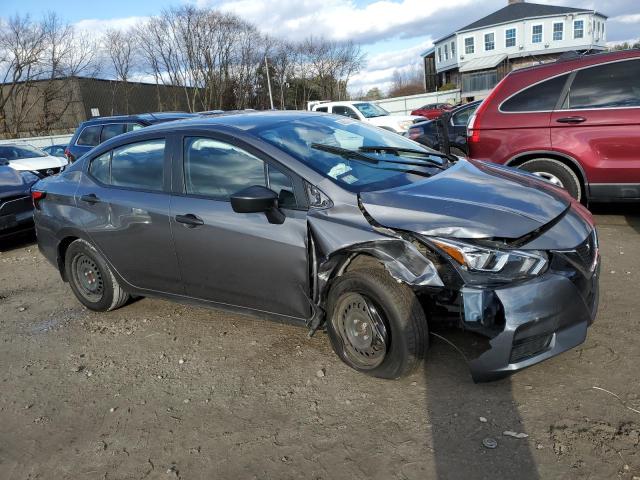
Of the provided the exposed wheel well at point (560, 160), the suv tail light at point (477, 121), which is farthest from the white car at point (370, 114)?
the exposed wheel well at point (560, 160)

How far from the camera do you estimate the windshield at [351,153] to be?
11.6ft

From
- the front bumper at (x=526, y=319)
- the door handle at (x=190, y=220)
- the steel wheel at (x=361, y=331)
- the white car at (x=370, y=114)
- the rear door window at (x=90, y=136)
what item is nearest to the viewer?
the front bumper at (x=526, y=319)

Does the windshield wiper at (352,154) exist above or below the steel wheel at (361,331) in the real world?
above

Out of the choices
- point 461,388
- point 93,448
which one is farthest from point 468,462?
point 93,448

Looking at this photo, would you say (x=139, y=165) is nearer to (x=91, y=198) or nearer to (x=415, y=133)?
(x=91, y=198)

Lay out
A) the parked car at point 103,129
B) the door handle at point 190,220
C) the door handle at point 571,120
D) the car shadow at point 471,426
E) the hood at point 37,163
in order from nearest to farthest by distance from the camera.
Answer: the car shadow at point 471,426, the door handle at point 190,220, the door handle at point 571,120, the parked car at point 103,129, the hood at point 37,163

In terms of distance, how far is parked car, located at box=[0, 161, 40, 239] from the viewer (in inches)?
307

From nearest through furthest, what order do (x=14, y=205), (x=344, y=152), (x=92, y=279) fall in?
(x=344, y=152)
(x=92, y=279)
(x=14, y=205)

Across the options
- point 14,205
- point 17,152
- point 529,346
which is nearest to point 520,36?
point 17,152

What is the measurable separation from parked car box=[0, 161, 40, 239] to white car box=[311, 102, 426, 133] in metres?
9.94

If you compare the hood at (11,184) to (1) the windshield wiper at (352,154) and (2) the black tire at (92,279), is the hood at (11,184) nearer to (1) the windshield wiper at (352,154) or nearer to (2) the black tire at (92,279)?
(2) the black tire at (92,279)

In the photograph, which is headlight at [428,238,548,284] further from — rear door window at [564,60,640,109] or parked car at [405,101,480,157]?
parked car at [405,101,480,157]

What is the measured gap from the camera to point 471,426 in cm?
284

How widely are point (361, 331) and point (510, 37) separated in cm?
6143
